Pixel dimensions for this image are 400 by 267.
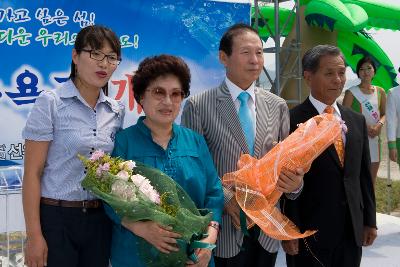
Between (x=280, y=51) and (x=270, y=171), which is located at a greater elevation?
(x=280, y=51)

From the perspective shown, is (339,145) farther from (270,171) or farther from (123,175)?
(123,175)

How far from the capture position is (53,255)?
6.64ft

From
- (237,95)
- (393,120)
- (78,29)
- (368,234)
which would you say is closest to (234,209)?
(237,95)

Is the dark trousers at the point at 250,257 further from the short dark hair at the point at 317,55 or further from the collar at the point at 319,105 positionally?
the short dark hair at the point at 317,55

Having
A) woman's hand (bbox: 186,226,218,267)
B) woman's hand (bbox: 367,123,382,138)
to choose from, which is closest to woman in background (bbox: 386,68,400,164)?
woman's hand (bbox: 367,123,382,138)

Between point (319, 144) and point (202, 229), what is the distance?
59 centimetres

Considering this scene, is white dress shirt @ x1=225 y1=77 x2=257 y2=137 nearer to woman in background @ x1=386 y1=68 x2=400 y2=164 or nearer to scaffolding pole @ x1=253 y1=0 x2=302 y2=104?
woman in background @ x1=386 y1=68 x2=400 y2=164

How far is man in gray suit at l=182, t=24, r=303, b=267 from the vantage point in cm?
223

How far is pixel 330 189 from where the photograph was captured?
239cm

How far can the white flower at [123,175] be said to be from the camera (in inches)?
66.3

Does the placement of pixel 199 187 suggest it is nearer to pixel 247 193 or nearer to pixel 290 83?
pixel 247 193

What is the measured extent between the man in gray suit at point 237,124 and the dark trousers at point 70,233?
0.54m

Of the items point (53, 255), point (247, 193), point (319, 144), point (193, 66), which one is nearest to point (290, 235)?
point (247, 193)

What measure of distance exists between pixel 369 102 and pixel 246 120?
345cm
